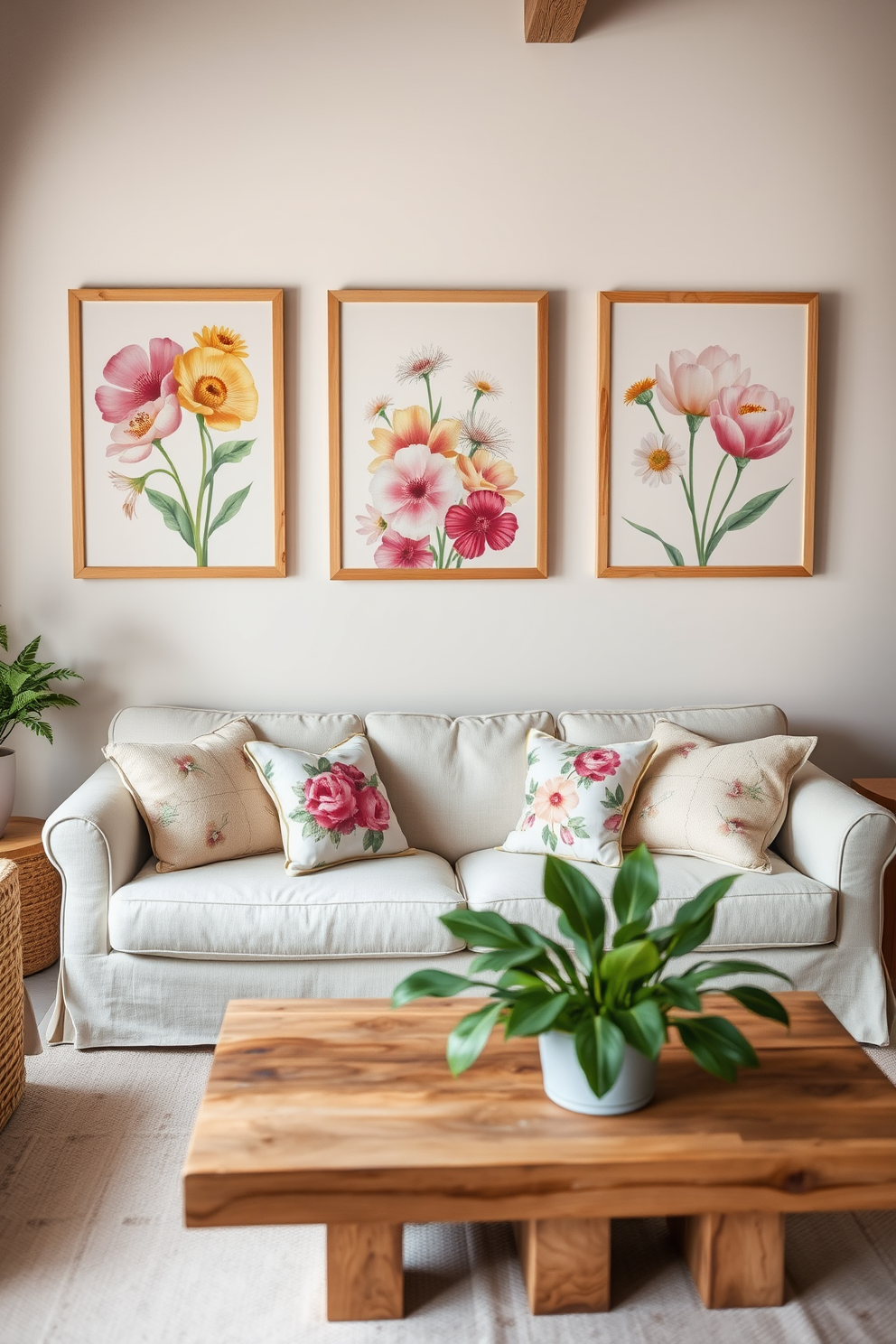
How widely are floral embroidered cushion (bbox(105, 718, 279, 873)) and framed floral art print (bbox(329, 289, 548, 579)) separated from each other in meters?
0.79

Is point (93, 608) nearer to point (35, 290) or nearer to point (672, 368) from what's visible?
point (35, 290)

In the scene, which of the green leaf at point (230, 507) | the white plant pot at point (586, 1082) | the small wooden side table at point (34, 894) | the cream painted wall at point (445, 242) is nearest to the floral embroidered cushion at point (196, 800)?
the small wooden side table at point (34, 894)

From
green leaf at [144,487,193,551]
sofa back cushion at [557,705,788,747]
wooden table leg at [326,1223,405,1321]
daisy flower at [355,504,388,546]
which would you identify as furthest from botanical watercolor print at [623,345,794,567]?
wooden table leg at [326,1223,405,1321]

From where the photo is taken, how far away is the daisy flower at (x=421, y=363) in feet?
10.7

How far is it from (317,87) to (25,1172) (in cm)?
308

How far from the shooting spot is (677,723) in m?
3.15

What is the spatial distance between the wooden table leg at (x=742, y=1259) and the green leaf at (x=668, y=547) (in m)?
2.12

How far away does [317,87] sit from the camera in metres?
3.20

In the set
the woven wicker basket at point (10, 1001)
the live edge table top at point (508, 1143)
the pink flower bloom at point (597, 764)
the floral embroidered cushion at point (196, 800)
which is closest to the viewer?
the live edge table top at point (508, 1143)

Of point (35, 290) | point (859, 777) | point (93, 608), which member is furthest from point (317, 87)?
point (859, 777)

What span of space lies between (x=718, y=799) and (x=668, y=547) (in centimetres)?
95

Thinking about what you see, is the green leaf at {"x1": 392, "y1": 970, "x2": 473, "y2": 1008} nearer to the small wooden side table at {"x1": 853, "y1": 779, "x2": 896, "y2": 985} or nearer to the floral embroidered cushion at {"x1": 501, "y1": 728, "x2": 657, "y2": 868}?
the floral embroidered cushion at {"x1": 501, "y1": 728, "x2": 657, "y2": 868}

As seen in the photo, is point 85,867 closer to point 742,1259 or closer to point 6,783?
point 6,783

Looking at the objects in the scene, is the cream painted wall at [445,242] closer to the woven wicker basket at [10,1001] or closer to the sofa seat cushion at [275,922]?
the sofa seat cushion at [275,922]
